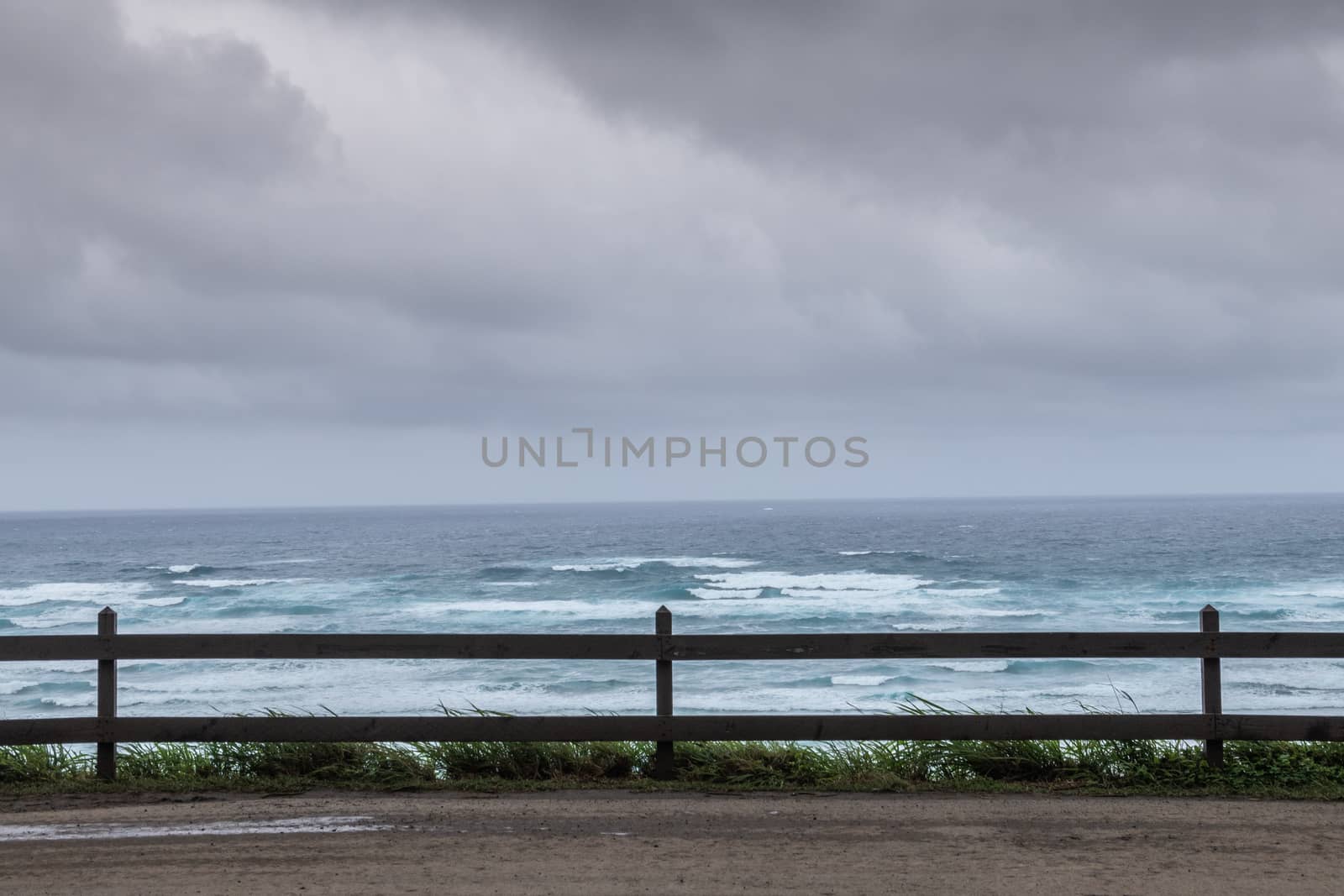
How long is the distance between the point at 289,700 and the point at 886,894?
21.7 m

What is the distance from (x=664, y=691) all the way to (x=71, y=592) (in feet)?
185

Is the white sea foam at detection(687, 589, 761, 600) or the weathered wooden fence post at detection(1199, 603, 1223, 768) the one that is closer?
the weathered wooden fence post at detection(1199, 603, 1223, 768)

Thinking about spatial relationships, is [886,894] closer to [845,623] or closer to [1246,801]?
[1246,801]

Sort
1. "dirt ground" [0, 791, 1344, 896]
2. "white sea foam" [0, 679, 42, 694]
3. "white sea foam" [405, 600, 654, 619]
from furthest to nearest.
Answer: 1. "white sea foam" [405, 600, 654, 619]
2. "white sea foam" [0, 679, 42, 694]
3. "dirt ground" [0, 791, 1344, 896]

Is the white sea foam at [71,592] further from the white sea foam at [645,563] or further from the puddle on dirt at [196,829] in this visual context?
the puddle on dirt at [196,829]

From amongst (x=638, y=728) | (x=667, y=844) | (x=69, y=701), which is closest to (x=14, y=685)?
(x=69, y=701)

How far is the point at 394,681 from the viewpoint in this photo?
2661 cm

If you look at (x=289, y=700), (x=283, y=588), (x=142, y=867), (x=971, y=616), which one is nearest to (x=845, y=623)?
(x=971, y=616)

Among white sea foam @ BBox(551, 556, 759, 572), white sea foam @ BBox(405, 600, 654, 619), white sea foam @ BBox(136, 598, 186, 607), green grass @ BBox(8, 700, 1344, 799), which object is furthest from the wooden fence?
white sea foam @ BBox(551, 556, 759, 572)

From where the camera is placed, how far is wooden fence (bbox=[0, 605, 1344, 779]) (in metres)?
7.52

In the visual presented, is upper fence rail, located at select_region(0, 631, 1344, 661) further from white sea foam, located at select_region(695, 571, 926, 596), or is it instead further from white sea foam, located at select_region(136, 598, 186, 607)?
white sea foam, located at select_region(136, 598, 186, 607)

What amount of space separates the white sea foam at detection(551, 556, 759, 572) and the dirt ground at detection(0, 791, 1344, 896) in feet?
177

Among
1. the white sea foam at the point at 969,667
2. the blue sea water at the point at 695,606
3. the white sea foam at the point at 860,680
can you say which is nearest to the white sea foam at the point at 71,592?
the blue sea water at the point at 695,606

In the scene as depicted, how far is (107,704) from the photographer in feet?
25.4
